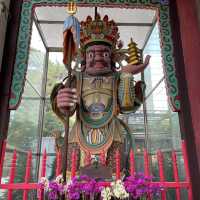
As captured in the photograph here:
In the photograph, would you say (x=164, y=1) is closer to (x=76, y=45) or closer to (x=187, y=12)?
(x=187, y=12)

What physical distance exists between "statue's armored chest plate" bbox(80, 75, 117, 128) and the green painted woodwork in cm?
46

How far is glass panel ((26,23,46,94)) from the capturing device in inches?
120

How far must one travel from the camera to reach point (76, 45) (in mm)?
1675

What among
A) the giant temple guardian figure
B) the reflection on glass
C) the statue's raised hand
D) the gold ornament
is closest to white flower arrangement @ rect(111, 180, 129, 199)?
the giant temple guardian figure

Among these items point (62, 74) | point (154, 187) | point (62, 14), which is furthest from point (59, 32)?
point (154, 187)

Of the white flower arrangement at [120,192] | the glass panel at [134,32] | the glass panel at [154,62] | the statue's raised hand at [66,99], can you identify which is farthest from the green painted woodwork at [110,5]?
the glass panel at [134,32]

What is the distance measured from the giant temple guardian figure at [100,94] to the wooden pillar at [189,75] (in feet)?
0.92

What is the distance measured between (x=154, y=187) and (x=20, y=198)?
1.57m

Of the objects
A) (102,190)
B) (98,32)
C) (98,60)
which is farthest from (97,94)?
(102,190)

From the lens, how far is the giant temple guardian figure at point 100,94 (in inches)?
73.9

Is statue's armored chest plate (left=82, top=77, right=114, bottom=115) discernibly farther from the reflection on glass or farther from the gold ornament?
the reflection on glass

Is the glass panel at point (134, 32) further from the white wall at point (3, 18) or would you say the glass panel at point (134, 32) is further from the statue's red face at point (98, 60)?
the white wall at point (3, 18)

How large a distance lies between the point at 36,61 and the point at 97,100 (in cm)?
154

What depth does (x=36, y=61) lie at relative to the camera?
3.28m
